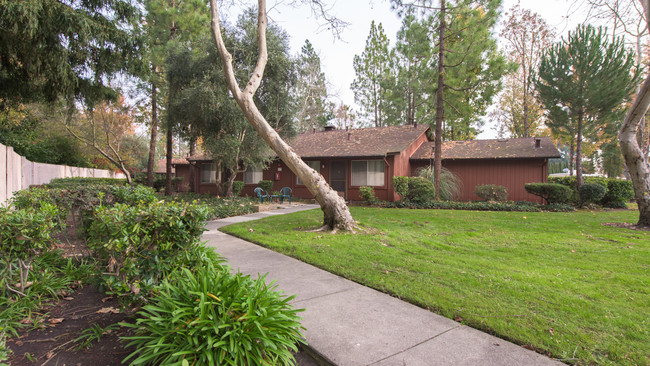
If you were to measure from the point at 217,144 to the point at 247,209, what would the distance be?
3729 mm

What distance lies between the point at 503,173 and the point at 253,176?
1291 cm

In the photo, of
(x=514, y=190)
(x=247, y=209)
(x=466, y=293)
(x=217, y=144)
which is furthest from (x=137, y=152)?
(x=466, y=293)

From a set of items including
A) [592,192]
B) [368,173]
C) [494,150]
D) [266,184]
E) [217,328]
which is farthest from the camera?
[266,184]

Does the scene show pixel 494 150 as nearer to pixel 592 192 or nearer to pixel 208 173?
pixel 592 192

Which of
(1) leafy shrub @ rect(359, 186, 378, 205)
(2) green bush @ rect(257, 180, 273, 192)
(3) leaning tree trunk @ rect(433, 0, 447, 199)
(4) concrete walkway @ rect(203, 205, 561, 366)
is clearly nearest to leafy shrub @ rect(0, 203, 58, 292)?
(4) concrete walkway @ rect(203, 205, 561, 366)

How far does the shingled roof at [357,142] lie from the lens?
15.2 metres

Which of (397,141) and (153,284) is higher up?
(397,141)

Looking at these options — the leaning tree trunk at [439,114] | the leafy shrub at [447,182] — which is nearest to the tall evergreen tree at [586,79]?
the leafy shrub at [447,182]

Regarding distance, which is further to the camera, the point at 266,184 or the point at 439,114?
the point at 266,184

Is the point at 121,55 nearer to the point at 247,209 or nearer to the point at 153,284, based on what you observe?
the point at 247,209

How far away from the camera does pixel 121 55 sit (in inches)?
317

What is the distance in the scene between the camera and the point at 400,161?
15.1 metres

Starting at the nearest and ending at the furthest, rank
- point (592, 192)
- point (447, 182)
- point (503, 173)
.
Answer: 1. point (592, 192)
2. point (447, 182)
3. point (503, 173)

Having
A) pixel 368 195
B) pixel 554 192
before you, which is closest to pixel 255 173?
pixel 368 195
